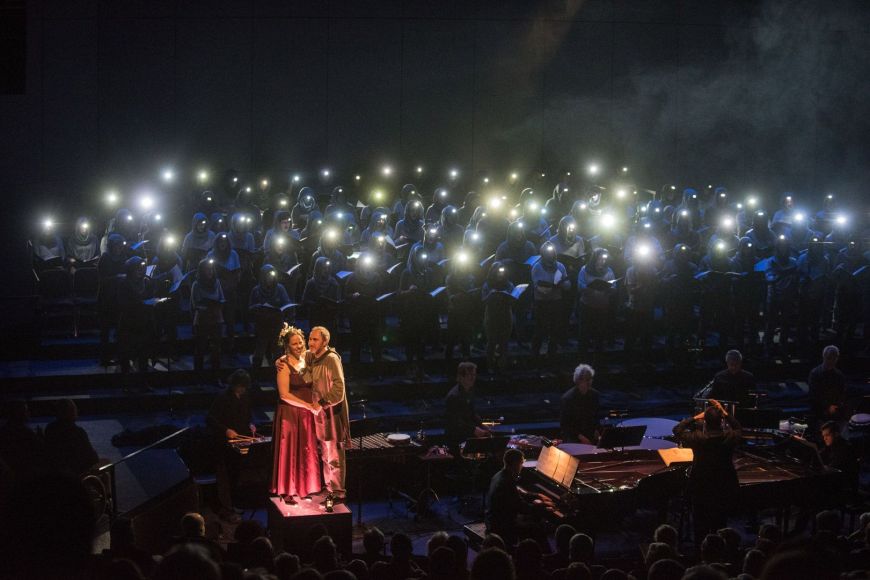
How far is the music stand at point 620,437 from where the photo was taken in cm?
955

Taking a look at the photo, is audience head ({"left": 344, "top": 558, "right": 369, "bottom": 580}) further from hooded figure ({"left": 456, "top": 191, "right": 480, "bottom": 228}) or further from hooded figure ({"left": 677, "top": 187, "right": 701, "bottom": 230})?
hooded figure ({"left": 677, "top": 187, "right": 701, "bottom": 230})

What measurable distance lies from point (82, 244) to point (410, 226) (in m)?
5.44

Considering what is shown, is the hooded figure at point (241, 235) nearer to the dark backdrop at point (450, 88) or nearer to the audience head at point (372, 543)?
the dark backdrop at point (450, 88)

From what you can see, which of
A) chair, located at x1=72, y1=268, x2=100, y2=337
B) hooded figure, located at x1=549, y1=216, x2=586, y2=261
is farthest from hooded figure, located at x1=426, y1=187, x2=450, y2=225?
chair, located at x1=72, y1=268, x2=100, y2=337

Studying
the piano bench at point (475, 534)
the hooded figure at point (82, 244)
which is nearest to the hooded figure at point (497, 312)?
the piano bench at point (475, 534)

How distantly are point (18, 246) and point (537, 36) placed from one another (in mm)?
11673

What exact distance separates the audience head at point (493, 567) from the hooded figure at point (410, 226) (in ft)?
41.8

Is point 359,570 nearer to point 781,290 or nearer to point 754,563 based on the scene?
point 754,563

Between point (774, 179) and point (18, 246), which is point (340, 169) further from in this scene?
point (774, 179)

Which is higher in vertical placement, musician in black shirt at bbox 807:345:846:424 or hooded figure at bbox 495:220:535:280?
hooded figure at bbox 495:220:535:280

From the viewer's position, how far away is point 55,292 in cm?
1543

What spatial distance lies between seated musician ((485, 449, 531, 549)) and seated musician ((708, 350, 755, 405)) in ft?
12.9

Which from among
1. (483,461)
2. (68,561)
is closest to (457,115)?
(483,461)

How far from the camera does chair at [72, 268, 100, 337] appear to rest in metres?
15.3
